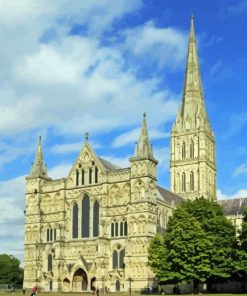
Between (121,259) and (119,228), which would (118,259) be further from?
(119,228)

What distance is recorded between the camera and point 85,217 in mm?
92250

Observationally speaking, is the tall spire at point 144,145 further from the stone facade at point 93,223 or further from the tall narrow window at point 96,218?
the tall narrow window at point 96,218

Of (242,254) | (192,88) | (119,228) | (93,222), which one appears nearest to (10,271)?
(93,222)

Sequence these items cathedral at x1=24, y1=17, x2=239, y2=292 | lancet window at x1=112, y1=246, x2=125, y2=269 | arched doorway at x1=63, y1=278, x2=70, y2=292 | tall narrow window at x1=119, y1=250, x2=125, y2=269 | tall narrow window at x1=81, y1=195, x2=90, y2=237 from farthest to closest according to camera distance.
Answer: tall narrow window at x1=81, y1=195, x2=90, y2=237
arched doorway at x1=63, y1=278, x2=70, y2=292
lancet window at x1=112, y1=246, x2=125, y2=269
tall narrow window at x1=119, y1=250, x2=125, y2=269
cathedral at x1=24, y1=17, x2=239, y2=292

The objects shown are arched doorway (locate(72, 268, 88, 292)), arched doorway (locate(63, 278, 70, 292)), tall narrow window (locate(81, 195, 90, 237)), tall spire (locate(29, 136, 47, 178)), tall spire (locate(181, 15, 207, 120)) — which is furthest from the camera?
tall spire (locate(181, 15, 207, 120))

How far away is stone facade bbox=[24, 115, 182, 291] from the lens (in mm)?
85125

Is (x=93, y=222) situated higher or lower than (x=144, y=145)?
lower

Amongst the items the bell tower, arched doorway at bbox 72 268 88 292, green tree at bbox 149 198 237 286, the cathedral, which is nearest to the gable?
the cathedral

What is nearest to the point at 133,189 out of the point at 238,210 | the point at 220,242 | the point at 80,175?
the point at 80,175

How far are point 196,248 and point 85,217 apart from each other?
26360 mm

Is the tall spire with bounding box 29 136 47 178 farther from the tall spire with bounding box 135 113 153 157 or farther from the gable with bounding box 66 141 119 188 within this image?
the tall spire with bounding box 135 113 153 157

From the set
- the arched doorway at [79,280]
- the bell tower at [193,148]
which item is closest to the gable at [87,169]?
the arched doorway at [79,280]

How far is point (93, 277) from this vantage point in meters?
86.8

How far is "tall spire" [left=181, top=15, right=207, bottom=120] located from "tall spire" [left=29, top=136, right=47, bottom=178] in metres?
41.9
